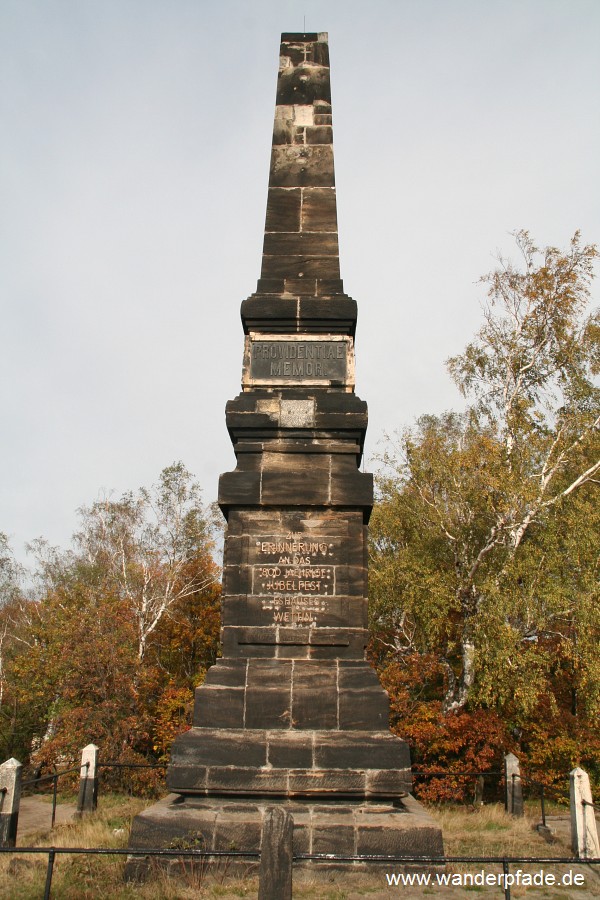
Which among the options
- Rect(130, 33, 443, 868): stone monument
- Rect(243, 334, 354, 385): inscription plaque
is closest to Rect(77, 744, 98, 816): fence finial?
Rect(130, 33, 443, 868): stone monument

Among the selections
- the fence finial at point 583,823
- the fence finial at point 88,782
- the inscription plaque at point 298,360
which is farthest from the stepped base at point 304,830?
the fence finial at point 88,782

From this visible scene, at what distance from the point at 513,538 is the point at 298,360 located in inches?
479

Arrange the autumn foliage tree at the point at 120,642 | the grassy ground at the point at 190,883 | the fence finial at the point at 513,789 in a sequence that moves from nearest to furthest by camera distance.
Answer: the grassy ground at the point at 190,883 → the fence finial at the point at 513,789 → the autumn foliage tree at the point at 120,642

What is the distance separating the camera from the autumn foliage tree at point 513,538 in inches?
698

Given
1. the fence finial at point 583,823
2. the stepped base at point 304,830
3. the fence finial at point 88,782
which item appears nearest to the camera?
the stepped base at point 304,830

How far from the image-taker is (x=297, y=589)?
318 inches

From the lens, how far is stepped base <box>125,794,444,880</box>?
6.51m

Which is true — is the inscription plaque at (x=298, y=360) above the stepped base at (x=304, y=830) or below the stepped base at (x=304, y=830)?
above

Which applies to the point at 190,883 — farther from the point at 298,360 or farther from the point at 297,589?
the point at 298,360

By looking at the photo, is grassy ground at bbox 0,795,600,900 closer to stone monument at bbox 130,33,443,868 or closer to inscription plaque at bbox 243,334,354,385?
stone monument at bbox 130,33,443,868

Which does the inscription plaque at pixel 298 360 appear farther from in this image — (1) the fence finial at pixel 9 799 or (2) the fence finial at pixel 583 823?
(1) the fence finial at pixel 9 799

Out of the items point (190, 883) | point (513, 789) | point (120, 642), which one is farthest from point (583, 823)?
point (120, 642)

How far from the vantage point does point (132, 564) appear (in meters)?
27.1

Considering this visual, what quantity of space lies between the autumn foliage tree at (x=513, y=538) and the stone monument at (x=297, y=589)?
10.3m
